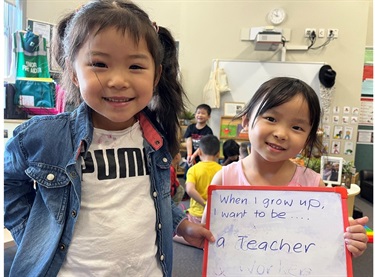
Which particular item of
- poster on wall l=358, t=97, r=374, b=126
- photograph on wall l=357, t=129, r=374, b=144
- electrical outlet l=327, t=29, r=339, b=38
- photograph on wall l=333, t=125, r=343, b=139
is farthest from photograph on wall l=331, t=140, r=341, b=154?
electrical outlet l=327, t=29, r=339, b=38

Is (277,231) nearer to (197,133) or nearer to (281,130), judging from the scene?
(281,130)

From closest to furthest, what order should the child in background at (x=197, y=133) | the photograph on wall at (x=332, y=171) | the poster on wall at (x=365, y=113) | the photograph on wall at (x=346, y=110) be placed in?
the photograph on wall at (x=332, y=171) < the child in background at (x=197, y=133) < the photograph on wall at (x=346, y=110) < the poster on wall at (x=365, y=113)

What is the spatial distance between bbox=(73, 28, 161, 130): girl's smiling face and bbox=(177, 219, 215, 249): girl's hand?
402mm

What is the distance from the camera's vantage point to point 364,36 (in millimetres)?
5164

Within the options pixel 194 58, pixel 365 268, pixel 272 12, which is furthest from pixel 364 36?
pixel 365 268

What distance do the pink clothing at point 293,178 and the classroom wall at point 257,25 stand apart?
4.16 m

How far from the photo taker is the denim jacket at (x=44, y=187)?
0.76 metres

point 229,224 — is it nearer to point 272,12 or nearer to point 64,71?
point 64,71

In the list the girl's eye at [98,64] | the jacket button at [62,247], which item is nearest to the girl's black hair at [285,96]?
the girl's eye at [98,64]

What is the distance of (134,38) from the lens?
76 cm

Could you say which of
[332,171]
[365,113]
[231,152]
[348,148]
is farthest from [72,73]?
[365,113]

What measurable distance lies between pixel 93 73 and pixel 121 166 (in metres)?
0.26

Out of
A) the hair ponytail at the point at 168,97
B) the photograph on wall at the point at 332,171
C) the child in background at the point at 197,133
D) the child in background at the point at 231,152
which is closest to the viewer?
the hair ponytail at the point at 168,97

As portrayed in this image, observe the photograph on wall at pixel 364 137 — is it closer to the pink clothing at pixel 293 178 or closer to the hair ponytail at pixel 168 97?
the pink clothing at pixel 293 178
